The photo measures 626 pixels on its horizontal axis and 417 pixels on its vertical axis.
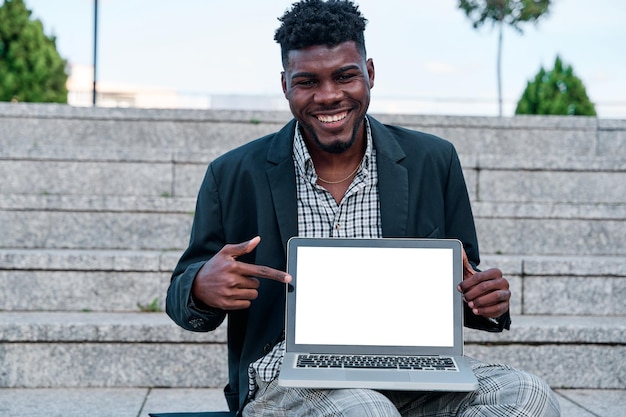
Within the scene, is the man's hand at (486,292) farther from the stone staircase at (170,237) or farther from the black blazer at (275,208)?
the stone staircase at (170,237)

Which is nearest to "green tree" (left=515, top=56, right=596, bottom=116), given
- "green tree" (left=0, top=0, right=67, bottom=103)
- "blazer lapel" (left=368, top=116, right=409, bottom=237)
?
"green tree" (left=0, top=0, right=67, bottom=103)

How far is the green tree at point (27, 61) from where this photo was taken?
8562 millimetres

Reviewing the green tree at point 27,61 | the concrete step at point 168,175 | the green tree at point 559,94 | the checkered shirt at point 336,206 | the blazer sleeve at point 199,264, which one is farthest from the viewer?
the green tree at point 27,61

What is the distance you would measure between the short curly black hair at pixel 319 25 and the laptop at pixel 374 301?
543 mm

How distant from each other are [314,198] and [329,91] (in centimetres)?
31

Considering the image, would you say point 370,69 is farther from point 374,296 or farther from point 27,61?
point 27,61

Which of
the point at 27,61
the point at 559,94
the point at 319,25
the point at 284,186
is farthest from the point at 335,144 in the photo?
the point at 27,61

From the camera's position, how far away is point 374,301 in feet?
6.43

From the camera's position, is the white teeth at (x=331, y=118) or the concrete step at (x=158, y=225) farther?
the concrete step at (x=158, y=225)

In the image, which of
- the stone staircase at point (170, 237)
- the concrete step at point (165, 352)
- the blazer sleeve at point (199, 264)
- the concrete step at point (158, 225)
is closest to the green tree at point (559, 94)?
the stone staircase at point (170, 237)

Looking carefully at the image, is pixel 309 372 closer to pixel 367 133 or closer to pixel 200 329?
pixel 200 329

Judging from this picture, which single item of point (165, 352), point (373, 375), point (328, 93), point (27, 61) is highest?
point (27, 61)

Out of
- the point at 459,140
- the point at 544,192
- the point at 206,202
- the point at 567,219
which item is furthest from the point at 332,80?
the point at 459,140

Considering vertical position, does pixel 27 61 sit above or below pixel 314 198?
above
